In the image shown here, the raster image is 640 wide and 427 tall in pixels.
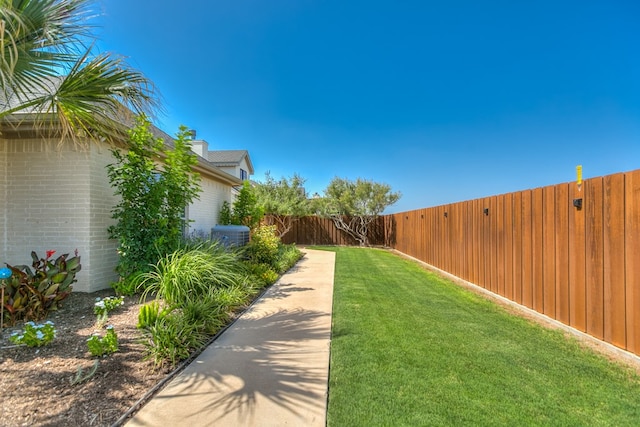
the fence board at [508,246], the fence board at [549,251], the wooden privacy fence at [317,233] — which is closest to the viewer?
the fence board at [549,251]

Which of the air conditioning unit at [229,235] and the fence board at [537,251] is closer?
the fence board at [537,251]

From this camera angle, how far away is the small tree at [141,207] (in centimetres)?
591

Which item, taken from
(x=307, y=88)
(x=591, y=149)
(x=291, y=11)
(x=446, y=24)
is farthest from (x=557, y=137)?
(x=291, y=11)

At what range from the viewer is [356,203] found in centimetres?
1938

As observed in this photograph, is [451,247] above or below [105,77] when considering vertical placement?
below

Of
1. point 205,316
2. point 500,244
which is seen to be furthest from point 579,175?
point 205,316

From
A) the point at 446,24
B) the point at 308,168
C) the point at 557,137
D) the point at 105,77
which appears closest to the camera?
the point at 105,77

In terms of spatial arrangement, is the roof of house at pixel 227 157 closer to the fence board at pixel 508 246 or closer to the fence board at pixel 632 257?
the fence board at pixel 508 246

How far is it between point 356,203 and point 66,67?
54.2 ft

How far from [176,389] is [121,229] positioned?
4180 mm

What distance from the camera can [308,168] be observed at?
71.7ft

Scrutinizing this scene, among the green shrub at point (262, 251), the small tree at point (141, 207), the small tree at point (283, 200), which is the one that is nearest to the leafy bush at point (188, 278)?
the small tree at point (141, 207)

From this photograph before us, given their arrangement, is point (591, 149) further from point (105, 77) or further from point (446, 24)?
point (105, 77)

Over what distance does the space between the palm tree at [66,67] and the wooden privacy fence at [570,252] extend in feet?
19.4
